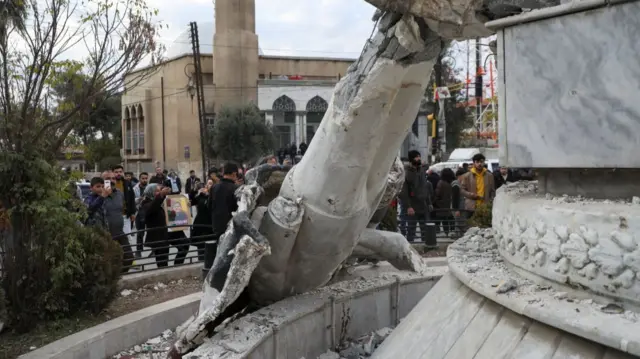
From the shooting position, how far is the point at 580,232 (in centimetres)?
203

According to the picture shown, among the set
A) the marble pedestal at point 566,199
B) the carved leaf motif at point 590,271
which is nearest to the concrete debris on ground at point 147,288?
the marble pedestal at point 566,199

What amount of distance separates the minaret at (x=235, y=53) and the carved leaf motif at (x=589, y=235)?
37.8 m

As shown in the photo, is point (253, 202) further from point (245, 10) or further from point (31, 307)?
point (245, 10)

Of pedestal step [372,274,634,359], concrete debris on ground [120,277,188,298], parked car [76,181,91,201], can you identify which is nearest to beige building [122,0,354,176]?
parked car [76,181,91,201]

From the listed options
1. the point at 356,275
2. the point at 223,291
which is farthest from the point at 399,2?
the point at 356,275

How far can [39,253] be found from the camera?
16.6 ft

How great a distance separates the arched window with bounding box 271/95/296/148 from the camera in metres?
39.4

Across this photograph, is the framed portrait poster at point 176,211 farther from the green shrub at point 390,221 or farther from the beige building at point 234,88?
the beige building at point 234,88

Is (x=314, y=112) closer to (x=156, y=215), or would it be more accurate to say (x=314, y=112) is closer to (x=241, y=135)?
(x=241, y=135)

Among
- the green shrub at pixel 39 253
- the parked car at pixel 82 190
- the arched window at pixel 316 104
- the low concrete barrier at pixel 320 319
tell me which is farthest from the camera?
the arched window at pixel 316 104

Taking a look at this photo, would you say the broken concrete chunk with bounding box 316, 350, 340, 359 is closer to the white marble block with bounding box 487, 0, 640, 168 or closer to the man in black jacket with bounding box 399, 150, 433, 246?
the white marble block with bounding box 487, 0, 640, 168

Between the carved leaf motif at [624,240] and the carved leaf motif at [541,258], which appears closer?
the carved leaf motif at [624,240]

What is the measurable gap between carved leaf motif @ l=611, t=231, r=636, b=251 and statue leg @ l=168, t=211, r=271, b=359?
71.3 inches

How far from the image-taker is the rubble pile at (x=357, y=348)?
3768mm
